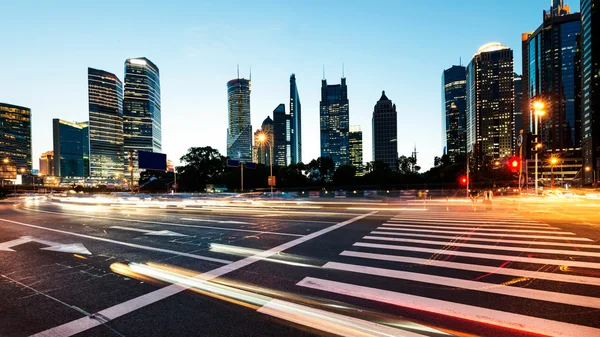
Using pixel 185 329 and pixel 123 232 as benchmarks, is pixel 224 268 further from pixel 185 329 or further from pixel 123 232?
pixel 123 232

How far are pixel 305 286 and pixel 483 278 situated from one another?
11.9 ft

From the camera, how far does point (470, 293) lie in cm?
496

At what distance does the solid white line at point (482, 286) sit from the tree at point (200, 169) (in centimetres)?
8588

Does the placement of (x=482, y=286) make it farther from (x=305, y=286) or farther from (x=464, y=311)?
(x=305, y=286)

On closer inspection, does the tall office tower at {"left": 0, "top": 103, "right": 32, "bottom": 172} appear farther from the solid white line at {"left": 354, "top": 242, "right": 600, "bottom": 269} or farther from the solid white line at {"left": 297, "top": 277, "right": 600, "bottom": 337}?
the solid white line at {"left": 297, "top": 277, "right": 600, "bottom": 337}

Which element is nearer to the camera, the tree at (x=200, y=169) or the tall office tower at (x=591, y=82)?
the tree at (x=200, y=169)

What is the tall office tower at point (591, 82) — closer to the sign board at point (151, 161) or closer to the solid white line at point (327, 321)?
the sign board at point (151, 161)

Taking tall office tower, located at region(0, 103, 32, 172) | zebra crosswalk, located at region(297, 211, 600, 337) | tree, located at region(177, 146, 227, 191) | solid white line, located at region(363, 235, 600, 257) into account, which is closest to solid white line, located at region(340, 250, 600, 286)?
zebra crosswalk, located at region(297, 211, 600, 337)

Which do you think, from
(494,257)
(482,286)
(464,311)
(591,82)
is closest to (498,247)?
(494,257)

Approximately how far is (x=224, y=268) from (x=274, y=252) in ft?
5.99

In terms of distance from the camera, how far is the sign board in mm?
41156

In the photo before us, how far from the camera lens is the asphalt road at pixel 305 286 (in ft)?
12.9

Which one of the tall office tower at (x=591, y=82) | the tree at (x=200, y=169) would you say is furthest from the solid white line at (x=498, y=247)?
the tall office tower at (x=591, y=82)

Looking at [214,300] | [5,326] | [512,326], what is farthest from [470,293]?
[5,326]
